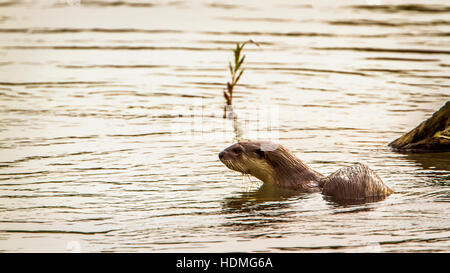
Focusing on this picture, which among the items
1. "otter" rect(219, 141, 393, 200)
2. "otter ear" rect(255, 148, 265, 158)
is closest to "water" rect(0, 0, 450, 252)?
"otter" rect(219, 141, 393, 200)

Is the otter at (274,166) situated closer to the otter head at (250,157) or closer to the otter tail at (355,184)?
the otter head at (250,157)

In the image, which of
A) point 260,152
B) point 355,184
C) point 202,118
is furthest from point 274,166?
point 202,118

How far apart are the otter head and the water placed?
0.88 feet

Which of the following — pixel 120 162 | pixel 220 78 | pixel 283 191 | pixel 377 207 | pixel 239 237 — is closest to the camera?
pixel 239 237

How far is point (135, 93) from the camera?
600 inches

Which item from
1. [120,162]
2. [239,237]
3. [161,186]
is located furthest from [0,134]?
[239,237]

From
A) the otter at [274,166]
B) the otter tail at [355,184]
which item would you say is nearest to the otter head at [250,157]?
the otter at [274,166]

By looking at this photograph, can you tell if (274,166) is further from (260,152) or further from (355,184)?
(355,184)

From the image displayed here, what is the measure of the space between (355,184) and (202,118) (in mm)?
4851

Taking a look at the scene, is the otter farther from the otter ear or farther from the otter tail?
the otter tail

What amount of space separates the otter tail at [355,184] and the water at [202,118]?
22cm

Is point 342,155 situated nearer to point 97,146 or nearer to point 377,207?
point 377,207

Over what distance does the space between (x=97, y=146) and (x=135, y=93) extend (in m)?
3.71

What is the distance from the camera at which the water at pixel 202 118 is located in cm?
809
